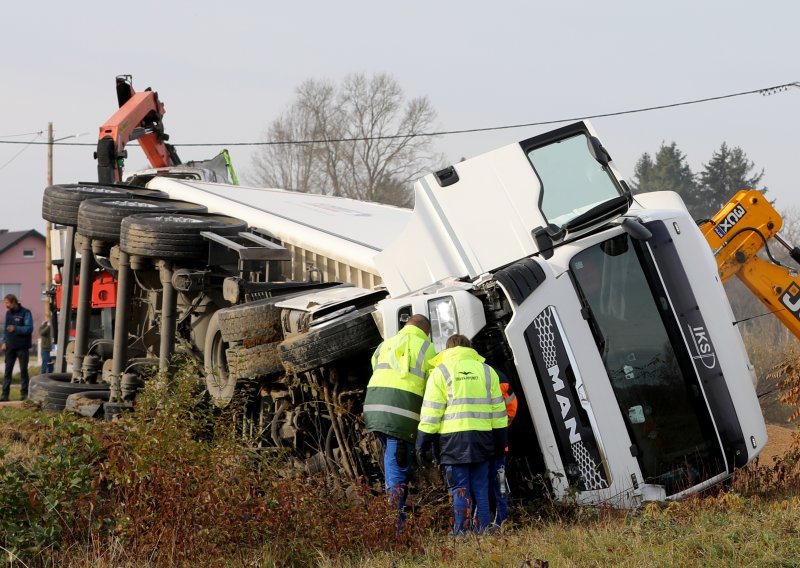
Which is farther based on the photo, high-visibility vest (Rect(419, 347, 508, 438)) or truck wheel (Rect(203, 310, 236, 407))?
truck wheel (Rect(203, 310, 236, 407))

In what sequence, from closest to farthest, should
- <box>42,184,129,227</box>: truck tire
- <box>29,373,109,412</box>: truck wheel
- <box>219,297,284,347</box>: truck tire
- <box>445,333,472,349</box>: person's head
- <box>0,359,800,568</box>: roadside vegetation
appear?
<box>0,359,800,568</box>: roadside vegetation < <box>445,333,472,349</box>: person's head < <box>219,297,284,347</box>: truck tire < <box>29,373,109,412</box>: truck wheel < <box>42,184,129,227</box>: truck tire

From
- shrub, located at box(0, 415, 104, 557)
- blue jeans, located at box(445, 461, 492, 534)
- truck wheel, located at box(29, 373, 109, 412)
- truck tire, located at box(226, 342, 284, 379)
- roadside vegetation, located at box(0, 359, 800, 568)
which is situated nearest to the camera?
roadside vegetation, located at box(0, 359, 800, 568)

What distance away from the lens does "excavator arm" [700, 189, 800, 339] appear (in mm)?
8109

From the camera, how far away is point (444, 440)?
20.4ft

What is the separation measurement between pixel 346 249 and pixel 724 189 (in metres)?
44.3

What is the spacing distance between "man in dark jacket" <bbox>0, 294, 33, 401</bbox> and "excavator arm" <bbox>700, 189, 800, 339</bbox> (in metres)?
10.8

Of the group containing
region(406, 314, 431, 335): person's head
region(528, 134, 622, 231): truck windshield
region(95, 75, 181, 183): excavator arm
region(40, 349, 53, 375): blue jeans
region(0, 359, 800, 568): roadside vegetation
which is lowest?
region(0, 359, 800, 568): roadside vegetation

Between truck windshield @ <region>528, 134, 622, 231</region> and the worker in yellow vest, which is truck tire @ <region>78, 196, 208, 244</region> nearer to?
truck windshield @ <region>528, 134, 622, 231</region>

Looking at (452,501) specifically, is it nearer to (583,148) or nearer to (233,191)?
(583,148)

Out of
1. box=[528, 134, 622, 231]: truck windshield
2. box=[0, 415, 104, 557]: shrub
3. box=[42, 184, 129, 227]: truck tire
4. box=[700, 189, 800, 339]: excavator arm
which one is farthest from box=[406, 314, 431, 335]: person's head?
box=[42, 184, 129, 227]: truck tire

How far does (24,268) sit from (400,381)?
190 ft

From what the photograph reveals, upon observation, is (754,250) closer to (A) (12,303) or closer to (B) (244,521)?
(B) (244,521)

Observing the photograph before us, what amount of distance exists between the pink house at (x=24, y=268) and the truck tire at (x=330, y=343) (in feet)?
182

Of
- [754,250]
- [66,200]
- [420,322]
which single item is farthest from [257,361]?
[66,200]
